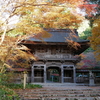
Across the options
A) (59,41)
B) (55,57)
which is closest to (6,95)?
(55,57)

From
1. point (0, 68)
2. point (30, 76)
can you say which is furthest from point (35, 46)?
point (0, 68)

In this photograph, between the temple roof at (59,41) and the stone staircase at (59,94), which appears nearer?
the stone staircase at (59,94)

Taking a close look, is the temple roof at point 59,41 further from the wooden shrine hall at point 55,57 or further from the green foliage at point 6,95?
the green foliage at point 6,95

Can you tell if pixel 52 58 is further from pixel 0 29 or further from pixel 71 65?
pixel 0 29

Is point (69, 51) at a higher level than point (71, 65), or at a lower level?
higher

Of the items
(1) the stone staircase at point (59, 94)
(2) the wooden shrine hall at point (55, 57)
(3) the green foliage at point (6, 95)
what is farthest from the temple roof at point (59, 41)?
(3) the green foliage at point (6, 95)

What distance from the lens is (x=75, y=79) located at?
63.5ft

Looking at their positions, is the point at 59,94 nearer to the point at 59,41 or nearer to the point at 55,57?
the point at 55,57

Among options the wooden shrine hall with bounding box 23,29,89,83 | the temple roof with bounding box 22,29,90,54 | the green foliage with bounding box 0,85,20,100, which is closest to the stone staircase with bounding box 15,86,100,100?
the green foliage with bounding box 0,85,20,100

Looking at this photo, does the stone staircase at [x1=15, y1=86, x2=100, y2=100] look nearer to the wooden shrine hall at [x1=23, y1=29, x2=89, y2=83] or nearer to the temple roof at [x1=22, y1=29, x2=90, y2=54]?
the temple roof at [x1=22, y1=29, x2=90, y2=54]

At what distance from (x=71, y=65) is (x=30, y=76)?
557cm

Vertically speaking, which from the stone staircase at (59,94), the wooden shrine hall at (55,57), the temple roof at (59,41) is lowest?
the stone staircase at (59,94)

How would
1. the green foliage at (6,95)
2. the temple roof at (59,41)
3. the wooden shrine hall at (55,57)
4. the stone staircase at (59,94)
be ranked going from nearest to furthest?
the green foliage at (6,95)
the stone staircase at (59,94)
the temple roof at (59,41)
the wooden shrine hall at (55,57)

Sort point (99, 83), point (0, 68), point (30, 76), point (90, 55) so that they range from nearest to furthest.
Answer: point (0, 68)
point (99, 83)
point (30, 76)
point (90, 55)
